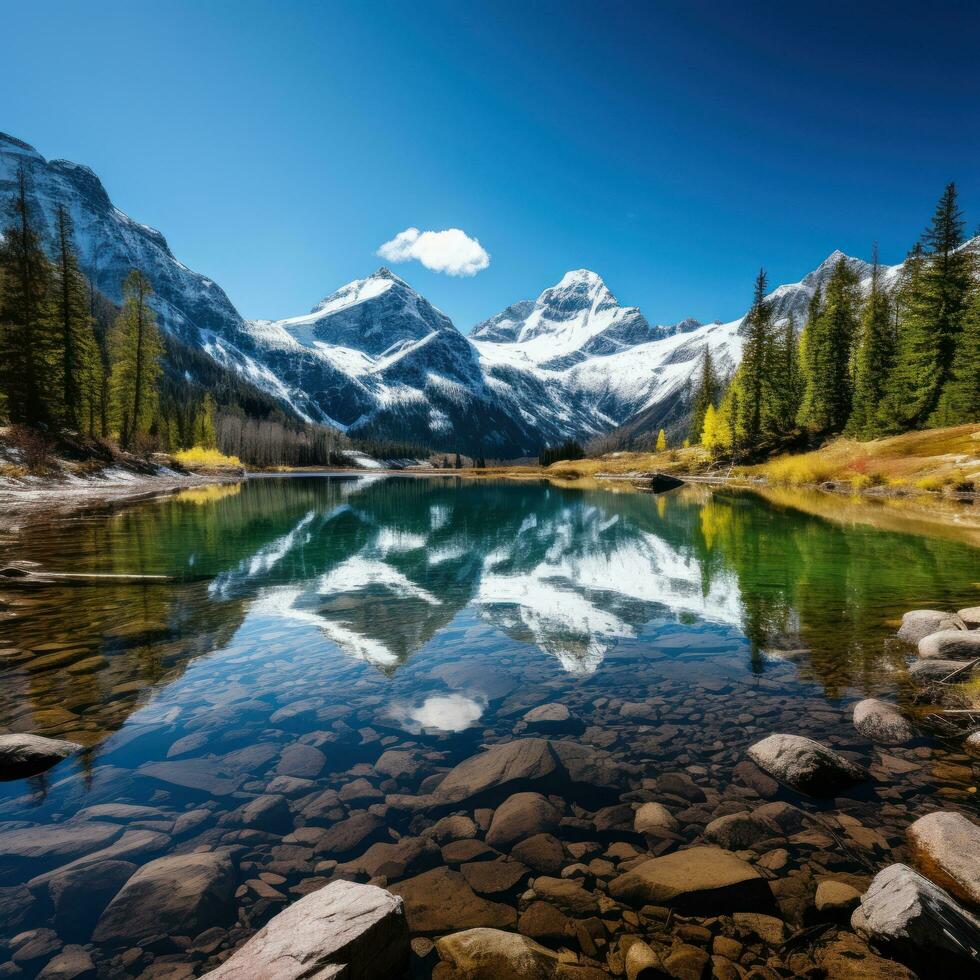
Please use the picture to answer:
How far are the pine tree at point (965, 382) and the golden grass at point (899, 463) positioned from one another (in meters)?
2.05

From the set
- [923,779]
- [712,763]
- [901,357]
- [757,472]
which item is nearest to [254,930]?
[712,763]

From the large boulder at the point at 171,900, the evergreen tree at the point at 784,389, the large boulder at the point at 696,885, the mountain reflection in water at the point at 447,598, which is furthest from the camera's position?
the evergreen tree at the point at 784,389

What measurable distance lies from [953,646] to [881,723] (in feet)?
13.5

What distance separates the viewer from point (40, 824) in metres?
6.41

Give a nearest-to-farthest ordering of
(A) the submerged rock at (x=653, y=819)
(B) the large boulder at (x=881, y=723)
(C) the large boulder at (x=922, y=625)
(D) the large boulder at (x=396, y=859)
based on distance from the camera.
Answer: (D) the large boulder at (x=396, y=859) → (A) the submerged rock at (x=653, y=819) → (B) the large boulder at (x=881, y=723) → (C) the large boulder at (x=922, y=625)

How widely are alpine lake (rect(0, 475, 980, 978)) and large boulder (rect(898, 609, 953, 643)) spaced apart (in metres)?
0.39

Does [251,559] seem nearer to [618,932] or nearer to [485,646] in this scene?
[485,646]

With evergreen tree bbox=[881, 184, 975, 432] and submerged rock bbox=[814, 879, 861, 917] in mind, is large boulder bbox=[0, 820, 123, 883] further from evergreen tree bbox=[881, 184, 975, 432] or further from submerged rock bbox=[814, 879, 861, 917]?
evergreen tree bbox=[881, 184, 975, 432]

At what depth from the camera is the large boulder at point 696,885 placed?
5.19 metres

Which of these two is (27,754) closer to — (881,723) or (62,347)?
(881,723)

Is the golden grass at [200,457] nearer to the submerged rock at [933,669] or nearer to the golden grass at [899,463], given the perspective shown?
the golden grass at [899,463]

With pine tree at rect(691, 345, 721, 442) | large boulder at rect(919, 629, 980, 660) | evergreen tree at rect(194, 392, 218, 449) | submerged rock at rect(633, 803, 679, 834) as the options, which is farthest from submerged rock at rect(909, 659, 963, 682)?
evergreen tree at rect(194, 392, 218, 449)

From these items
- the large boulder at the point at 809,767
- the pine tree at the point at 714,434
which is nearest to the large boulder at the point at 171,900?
the large boulder at the point at 809,767

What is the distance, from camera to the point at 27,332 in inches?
2140
